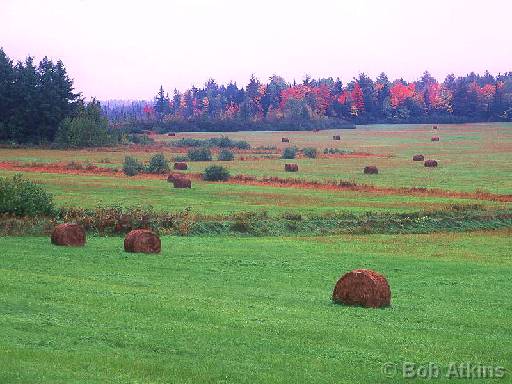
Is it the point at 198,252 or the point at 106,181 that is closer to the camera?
the point at 198,252

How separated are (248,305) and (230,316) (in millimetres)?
2156

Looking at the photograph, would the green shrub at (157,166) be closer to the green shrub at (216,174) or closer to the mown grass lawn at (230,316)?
the green shrub at (216,174)

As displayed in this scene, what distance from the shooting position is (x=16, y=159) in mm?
84938

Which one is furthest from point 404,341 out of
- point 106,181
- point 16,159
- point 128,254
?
point 16,159

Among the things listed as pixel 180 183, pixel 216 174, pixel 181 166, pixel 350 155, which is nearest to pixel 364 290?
pixel 180 183

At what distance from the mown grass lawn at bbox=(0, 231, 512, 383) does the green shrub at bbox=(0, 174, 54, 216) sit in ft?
19.3

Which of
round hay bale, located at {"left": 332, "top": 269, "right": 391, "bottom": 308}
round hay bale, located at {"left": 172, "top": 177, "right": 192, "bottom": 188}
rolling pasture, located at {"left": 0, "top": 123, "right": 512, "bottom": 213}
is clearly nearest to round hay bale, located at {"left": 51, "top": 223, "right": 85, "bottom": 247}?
round hay bale, located at {"left": 332, "top": 269, "right": 391, "bottom": 308}

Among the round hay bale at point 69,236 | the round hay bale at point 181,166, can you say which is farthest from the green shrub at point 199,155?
the round hay bale at point 69,236

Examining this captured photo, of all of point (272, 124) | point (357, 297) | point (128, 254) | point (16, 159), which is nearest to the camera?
point (357, 297)

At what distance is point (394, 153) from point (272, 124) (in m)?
94.2

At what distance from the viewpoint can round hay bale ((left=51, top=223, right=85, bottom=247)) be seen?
31391 millimetres

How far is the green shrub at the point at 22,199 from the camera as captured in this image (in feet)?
125

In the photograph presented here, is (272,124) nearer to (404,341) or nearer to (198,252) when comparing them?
(198,252)

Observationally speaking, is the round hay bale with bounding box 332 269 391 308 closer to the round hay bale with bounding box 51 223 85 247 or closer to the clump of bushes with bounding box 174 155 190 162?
the round hay bale with bounding box 51 223 85 247
